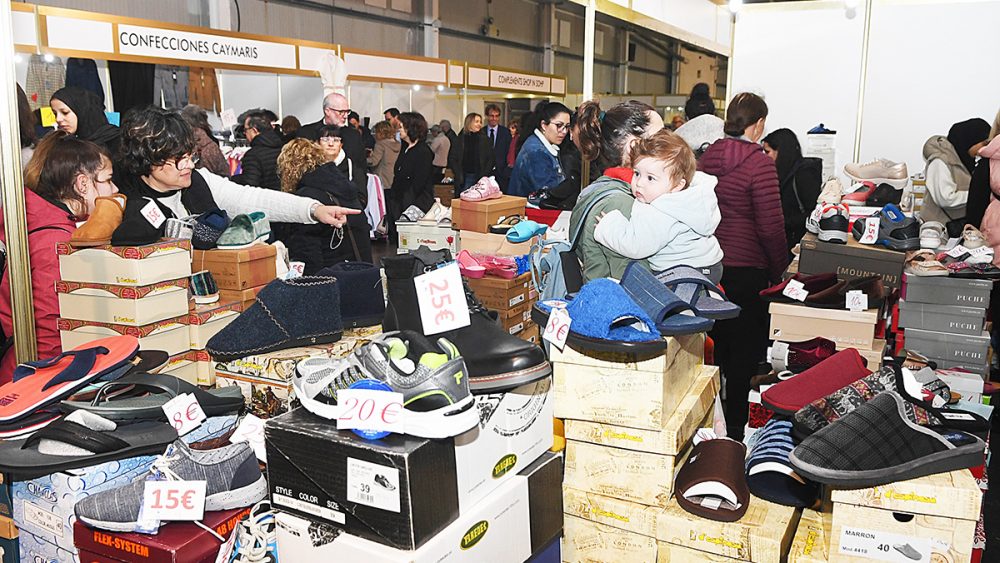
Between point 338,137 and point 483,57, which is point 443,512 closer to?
point 338,137

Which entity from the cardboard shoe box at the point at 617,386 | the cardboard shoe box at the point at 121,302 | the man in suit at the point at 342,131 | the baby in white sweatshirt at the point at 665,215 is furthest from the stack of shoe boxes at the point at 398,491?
the man in suit at the point at 342,131

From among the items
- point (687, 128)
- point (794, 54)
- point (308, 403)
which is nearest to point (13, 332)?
point (308, 403)

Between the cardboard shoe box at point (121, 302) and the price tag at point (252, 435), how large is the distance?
99 cm

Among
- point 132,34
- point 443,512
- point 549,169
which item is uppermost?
point 132,34

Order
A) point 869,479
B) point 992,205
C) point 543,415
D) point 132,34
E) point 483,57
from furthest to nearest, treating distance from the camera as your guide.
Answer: point 483,57 → point 992,205 → point 132,34 → point 543,415 → point 869,479

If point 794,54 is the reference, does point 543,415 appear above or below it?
below

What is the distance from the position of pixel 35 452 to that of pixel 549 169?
3.84 metres

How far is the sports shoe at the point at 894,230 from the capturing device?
4.02m

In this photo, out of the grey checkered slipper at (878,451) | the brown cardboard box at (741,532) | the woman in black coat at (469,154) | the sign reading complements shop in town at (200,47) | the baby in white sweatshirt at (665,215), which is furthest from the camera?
the woman in black coat at (469,154)

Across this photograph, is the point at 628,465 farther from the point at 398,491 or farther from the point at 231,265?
the point at 231,265

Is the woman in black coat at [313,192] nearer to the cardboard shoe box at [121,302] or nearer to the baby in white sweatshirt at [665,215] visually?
the cardboard shoe box at [121,302]

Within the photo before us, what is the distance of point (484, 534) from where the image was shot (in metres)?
Answer: 1.62

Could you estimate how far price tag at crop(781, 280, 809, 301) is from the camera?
350cm

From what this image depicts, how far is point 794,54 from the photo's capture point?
7355mm
